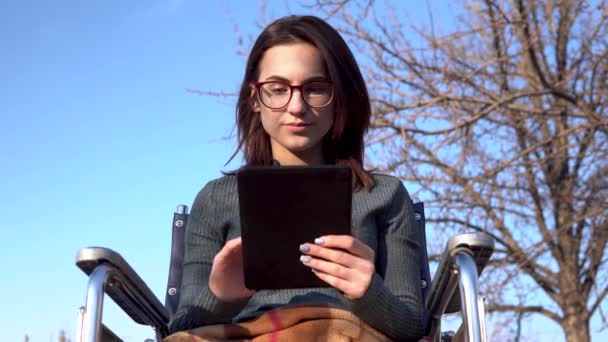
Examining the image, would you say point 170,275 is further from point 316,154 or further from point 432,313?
point 432,313

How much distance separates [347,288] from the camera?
166 cm

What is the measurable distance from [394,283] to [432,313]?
0.13 meters

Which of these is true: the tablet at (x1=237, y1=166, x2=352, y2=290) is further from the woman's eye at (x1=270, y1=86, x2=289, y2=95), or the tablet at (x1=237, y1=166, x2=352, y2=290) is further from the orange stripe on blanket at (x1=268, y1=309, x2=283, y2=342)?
the woman's eye at (x1=270, y1=86, x2=289, y2=95)

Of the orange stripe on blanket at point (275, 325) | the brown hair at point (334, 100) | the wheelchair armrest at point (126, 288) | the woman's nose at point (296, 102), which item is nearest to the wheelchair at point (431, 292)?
the wheelchair armrest at point (126, 288)

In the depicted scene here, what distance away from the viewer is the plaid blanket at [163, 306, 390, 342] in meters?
1.69

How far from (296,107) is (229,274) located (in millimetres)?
540

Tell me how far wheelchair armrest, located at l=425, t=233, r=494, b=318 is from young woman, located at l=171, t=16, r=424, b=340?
0.09 metres

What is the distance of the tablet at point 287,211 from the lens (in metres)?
1.56

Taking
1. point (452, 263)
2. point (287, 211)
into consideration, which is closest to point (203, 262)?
point (287, 211)

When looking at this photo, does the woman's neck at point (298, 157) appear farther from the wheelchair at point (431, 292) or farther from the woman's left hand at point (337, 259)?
the woman's left hand at point (337, 259)

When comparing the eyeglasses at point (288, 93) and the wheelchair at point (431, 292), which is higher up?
the eyeglasses at point (288, 93)

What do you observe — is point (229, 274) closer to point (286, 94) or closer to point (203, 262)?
point (203, 262)

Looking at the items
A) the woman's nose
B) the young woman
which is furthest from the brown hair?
the woman's nose

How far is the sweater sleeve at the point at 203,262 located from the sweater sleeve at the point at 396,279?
Result: 308mm
